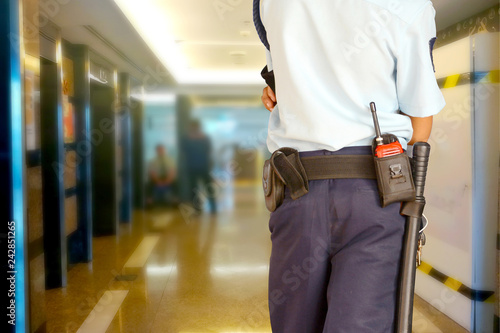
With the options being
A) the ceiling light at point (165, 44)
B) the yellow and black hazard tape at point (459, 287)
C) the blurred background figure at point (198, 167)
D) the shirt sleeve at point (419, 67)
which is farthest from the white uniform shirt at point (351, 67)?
the blurred background figure at point (198, 167)

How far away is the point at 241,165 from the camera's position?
11406 mm

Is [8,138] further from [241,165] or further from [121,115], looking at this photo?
[241,165]

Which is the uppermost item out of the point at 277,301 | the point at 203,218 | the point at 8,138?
the point at 8,138

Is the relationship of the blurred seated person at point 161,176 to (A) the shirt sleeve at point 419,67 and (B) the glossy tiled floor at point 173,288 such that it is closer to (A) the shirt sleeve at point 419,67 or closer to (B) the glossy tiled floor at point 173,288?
(B) the glossy tiled floor at point 173,288

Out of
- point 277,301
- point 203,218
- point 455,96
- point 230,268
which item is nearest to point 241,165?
point 203,218

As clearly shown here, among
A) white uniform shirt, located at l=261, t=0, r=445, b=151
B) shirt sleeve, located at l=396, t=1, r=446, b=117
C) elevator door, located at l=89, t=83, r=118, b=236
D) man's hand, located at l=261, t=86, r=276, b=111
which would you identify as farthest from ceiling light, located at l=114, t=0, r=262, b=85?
shirt sleeve, located at l=396, t=1, r=446, b=117

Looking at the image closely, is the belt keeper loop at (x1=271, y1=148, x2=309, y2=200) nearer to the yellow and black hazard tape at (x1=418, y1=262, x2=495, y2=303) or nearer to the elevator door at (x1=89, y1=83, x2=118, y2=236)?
the yellow and black hazard tape at (x1=418, y1=262, x2=495, y2=303)

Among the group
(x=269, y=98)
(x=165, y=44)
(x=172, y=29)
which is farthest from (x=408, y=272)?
(x=165, y=44)

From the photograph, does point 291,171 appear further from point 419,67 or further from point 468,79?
point 468,79

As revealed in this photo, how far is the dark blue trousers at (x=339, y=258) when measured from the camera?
879mm

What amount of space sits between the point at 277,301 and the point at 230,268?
2702 mm

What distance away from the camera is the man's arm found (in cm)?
98

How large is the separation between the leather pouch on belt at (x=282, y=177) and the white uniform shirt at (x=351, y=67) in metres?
0.05

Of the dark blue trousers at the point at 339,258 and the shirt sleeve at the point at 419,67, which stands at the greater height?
the shirt sleeve at the point at 419,67
